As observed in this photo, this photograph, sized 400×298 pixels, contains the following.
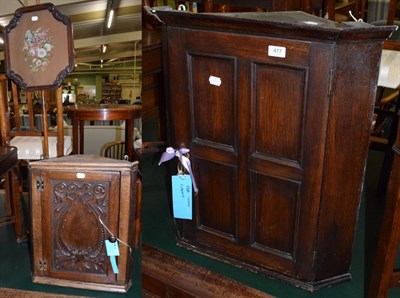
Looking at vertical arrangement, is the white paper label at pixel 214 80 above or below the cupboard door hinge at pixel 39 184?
above

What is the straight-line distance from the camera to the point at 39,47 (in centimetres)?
138

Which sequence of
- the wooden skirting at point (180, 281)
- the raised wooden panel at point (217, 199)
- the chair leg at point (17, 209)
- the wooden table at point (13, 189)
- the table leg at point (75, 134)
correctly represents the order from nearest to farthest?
the wooden skirting at point (180, 281), the table leg at point (75, 134), the raised wooden panel at point (217, 199), the wooden table at point (13, 189), the chair leg at point (17, 209)

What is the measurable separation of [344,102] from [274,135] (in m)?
0.22

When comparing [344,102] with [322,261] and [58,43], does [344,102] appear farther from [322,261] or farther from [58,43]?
[58,43]

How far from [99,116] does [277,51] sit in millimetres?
538

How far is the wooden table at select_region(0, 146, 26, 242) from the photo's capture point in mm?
1629

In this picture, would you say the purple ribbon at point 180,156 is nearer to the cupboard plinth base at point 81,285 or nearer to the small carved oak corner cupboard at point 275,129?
the small carved oak corner cupboard at point 275,129

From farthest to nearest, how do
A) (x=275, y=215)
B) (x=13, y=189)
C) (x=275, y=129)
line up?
1. (x=13, y=189)
2. (x=275, y=215)
3. (x=275, y=129)

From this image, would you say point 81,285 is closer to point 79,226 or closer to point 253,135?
point 79,226

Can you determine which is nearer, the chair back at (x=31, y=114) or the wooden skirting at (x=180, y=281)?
the wooden skirting at (x=180, y=281)

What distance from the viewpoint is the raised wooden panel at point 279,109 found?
1.23 meters

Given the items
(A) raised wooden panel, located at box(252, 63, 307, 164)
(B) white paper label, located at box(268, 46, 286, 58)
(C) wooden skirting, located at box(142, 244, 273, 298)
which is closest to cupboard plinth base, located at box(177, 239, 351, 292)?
(C) wooden skirting, located at box(142, 244, 273, 298)

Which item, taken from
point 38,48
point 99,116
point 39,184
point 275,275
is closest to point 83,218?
point 39,184

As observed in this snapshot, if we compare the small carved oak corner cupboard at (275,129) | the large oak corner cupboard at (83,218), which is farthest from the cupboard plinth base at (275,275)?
the large oak corner cupboard at (83,218)
